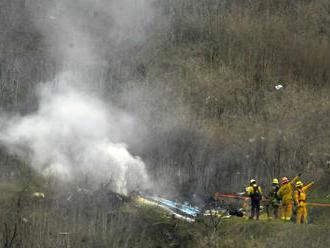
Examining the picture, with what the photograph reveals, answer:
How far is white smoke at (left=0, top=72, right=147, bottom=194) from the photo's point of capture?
26969 mm

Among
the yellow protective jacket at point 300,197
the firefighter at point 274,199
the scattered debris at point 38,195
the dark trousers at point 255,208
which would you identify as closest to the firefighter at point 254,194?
the dark trousers at point 255,208

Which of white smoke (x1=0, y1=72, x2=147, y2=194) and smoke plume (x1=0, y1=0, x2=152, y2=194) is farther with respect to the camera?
smoke plume (x1=0, y1=0, x2=152, y2=194)

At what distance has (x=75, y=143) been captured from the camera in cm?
2858

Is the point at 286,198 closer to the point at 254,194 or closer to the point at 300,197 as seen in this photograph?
the point at 300,197

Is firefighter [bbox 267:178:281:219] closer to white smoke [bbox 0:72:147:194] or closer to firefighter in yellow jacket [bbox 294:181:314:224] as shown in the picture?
firefighter in yellow jacket [bbox 294:181:314:224]

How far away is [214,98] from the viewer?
3372 centimetres

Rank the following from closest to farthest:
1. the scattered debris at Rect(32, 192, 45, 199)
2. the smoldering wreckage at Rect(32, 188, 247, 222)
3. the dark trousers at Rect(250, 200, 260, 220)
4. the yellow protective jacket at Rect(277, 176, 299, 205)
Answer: the yellow protective jacket at Rect(277, 176, 299, 205) < the dark trousers at Rect(250, 200, 260, 220) < the smoldering wreckage at Rect(32, 188, 247, 222) < the scattered debris at Rect(32, 192, 45, 199)

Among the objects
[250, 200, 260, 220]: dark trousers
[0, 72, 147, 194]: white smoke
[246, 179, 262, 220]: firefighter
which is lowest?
[250, 200, 260, 220]: dark trousers

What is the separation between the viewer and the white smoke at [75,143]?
27.0 m

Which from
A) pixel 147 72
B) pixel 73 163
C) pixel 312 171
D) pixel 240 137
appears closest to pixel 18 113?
pixel 73 163

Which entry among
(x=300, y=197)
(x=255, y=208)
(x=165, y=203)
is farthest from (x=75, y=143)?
(x=300, y=197)

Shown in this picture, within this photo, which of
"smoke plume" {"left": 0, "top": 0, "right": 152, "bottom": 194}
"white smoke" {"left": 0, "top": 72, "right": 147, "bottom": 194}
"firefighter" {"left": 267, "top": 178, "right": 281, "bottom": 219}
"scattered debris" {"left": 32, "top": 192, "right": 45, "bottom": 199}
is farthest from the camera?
"smoke plume" {"left": 0, "top": 0, "right": 152, "bottom": 194}

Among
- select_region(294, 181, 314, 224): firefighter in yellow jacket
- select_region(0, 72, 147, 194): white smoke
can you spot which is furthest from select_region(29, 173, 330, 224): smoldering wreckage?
select_region(0, 72, 147, 194): white smoke

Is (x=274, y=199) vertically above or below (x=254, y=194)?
below
